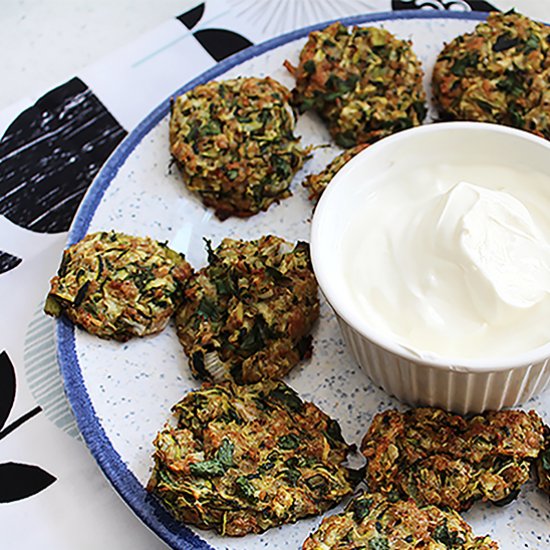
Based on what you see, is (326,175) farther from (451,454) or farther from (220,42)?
(220,42)

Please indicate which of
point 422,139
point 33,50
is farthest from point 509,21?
point 33,50

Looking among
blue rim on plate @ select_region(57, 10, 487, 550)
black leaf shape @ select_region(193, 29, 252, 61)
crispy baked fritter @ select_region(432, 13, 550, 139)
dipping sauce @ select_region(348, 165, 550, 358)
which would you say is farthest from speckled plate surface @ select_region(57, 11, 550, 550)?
black leaf shape @ select_region(193, 29, 252, 61)

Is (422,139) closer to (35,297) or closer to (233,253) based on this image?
(233,253)

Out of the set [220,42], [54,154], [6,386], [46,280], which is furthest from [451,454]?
[220,42]

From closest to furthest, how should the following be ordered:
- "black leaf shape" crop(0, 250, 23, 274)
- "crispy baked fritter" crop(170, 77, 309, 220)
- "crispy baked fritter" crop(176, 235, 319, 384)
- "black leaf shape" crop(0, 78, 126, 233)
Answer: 1. "crispy baked fritter" crop(176, 235, 319, 384)
2. "crispy baked fritter" crop(170, 77, 309, 220)
3. "black leaf shape" crop(0, 250, 23, 274)
4. "black leaf shape" crop(0, 78, 126, 233)

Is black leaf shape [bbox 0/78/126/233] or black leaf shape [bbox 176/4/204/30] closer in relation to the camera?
black leaf shape [bbox 0/78/126/233]

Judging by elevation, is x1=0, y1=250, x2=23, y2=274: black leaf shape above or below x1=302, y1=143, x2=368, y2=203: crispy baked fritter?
above

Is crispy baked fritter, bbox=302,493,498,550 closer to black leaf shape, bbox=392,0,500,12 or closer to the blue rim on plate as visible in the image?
the blue rim on plate
